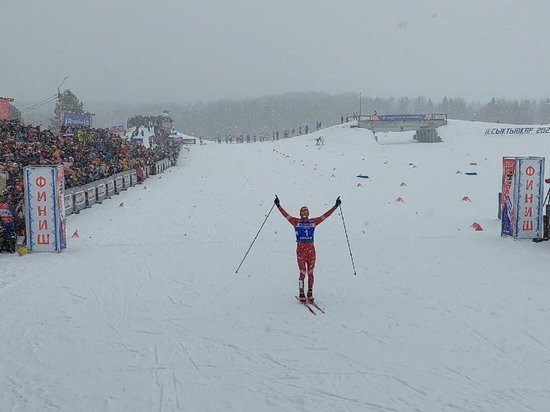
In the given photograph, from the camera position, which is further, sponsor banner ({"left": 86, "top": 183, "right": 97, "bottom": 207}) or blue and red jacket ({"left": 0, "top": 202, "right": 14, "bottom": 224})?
sponsor banner ({"left": 86, "top": 183, "right": 97, "bottom": 207})

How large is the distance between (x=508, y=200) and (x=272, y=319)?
398 inches

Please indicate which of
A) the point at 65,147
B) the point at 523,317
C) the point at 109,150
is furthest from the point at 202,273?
the point at 109,150

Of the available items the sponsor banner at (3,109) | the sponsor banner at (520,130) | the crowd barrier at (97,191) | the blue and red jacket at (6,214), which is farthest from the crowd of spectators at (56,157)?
the sponsor banner at (520,130)

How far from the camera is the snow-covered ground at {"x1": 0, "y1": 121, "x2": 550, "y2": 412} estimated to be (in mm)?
6098

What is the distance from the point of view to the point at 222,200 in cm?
2498

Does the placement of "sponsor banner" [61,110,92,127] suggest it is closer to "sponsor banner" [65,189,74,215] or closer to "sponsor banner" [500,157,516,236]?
"sponsor banner" [65,189,74,215]

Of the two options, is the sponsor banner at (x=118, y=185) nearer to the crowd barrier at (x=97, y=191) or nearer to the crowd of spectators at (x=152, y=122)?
the crowd barrier at (x=97, y=191)

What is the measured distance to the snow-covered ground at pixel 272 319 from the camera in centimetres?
610

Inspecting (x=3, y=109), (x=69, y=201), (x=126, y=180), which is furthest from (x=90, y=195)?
(x=3, y=109)

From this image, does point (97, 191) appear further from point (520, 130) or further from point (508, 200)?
point (520, 130)

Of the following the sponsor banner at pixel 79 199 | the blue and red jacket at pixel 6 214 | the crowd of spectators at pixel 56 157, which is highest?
the crowd of spectators at pixel 56 157

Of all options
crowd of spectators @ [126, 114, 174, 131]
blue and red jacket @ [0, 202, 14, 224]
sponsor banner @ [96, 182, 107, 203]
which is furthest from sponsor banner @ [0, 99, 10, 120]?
crowd of spectators @ [126, 114, 174, 131]

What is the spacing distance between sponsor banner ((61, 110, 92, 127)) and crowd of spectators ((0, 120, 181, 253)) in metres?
1.59

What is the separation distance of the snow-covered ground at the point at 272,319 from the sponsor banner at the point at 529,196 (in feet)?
1.99
